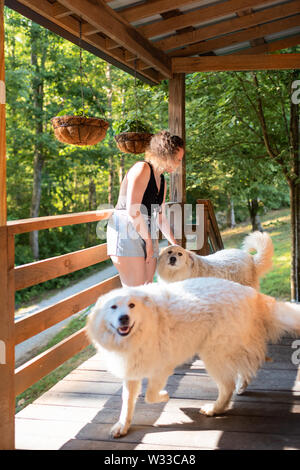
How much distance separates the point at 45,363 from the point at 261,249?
6.62ft

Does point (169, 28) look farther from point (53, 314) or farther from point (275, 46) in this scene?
point (53, 314)

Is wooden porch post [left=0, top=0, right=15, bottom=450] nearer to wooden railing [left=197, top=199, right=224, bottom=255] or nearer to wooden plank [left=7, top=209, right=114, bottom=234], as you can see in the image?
wooden plank [left=7, top=209, right=114, bottom=234]

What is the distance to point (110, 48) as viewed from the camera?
3.62 meters

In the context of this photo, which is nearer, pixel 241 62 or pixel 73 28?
pixel 73 28

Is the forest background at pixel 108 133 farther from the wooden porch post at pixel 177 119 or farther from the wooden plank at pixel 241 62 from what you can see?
the wooden plank at pixel 241 62

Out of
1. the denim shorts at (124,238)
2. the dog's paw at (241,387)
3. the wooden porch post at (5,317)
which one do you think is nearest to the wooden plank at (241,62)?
the denim shorts at (124,238)

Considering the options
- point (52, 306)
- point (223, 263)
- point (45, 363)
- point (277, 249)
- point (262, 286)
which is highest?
point (223, 263)

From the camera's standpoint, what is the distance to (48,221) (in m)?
2.87

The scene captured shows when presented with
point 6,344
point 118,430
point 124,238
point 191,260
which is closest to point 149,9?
point 124,238

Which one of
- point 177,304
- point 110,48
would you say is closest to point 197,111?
point 110,48

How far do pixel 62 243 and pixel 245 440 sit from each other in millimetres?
12820

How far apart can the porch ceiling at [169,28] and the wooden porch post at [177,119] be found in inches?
5.6

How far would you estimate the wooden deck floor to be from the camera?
7.31 feet

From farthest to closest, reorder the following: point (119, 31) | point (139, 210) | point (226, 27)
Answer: point (226, 27) < point (119, 31) < point (139, 210)
